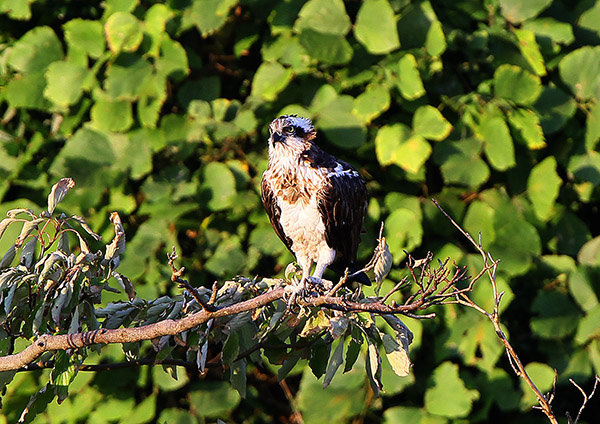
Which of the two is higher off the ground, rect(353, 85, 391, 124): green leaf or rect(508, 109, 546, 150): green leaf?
rect(353, 85, 391, 124): green leaf

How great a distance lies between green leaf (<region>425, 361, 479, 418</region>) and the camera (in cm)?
386

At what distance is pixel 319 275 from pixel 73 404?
1548mm

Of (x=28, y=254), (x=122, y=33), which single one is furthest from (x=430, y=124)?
(x=28, y=254)

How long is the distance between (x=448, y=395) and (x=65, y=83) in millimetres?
2351

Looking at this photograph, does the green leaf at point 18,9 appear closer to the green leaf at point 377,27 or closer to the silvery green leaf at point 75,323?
the green leaf at point 377,27

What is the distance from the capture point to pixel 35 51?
4.06 metres

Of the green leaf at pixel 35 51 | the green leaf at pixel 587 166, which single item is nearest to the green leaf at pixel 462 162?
the green leaf at pixel 587 166

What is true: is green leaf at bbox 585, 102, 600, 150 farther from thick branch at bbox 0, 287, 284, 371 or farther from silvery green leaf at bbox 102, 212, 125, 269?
silvery green leaf at bbox 102, 212, 125, 269

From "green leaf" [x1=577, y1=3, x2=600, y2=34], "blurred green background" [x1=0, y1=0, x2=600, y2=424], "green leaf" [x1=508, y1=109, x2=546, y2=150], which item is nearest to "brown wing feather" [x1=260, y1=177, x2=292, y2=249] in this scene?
"blurred green background" [x1=0, y1=0, x2=600, y2=424]

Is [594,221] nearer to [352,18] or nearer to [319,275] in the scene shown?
[352,18]

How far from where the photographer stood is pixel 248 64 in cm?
448

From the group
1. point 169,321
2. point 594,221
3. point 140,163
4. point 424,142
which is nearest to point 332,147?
point 424,142

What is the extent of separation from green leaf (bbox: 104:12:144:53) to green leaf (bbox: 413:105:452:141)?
4.49 feet

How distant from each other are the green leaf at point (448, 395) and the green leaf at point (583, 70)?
1.53 metres
